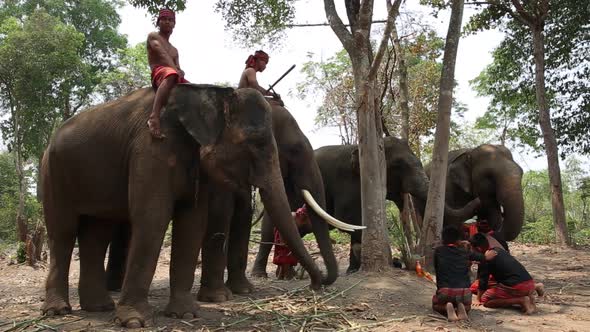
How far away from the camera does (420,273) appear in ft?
27.3

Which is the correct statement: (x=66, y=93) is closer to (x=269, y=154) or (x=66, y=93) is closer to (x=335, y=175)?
(x=335, y=175)

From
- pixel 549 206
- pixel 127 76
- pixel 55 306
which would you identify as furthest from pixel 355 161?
pixel 549 206

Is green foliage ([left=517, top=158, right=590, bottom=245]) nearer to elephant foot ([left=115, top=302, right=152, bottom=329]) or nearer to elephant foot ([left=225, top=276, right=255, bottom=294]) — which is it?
elephant foot ([left=225, top=276, right=255, bottom=294])

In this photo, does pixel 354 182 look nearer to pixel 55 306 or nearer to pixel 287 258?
pixel 287 258

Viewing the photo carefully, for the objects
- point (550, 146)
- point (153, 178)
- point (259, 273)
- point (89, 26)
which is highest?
point (89, 26)

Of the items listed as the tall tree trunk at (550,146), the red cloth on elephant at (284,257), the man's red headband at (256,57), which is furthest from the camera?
the tall tree trunk at (550,146)

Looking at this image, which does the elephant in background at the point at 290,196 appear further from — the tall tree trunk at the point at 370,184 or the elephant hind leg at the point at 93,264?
the elephant hind leg at the point at 93,264

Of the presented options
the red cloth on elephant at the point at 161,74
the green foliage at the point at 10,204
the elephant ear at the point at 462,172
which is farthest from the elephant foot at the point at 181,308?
the green foliage at the point at 10,204

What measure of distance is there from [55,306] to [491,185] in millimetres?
7460

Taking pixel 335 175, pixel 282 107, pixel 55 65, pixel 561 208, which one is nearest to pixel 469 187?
pixel 335 175

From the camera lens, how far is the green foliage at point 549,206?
1828 cm

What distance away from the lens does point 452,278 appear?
19.9 feet

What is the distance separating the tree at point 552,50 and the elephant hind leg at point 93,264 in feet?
40.4

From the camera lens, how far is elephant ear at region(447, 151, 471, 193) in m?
10.9
